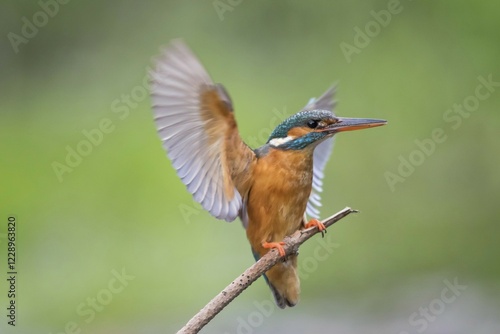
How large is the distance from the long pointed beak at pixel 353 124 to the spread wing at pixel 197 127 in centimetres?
23

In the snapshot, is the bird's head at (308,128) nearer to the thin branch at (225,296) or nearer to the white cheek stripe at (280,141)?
the white cheek stripe at (280,141)

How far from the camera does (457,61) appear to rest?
4.91 meters

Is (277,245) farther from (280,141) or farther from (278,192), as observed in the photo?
(280,141)

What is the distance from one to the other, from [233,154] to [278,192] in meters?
0.15

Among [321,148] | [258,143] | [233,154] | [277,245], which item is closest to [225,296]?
[277,245]

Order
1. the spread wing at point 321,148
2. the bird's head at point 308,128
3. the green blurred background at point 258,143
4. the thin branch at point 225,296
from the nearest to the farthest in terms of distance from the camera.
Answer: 1. the thin branch at point 225,296
2. the bird's head at point 308,128
3. the spread wing at point 321,148
4. the green blurred background at point 258,143

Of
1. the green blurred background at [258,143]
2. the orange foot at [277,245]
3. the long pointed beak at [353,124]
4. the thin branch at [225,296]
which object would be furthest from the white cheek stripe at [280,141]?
the green blurred background at [258,143]

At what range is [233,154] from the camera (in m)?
1.94

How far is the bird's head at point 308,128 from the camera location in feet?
6.35

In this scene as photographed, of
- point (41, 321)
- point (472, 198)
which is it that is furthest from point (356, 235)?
point (41, 321)

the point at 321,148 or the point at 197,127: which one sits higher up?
the point at 197,127

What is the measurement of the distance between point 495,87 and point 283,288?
10.0ft

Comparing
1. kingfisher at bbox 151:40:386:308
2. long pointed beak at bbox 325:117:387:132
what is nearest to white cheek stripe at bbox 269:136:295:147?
kingfisher at bbox 151:40:386:308

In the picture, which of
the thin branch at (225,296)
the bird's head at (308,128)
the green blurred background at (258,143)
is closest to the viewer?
the thin branch at (225,296)
